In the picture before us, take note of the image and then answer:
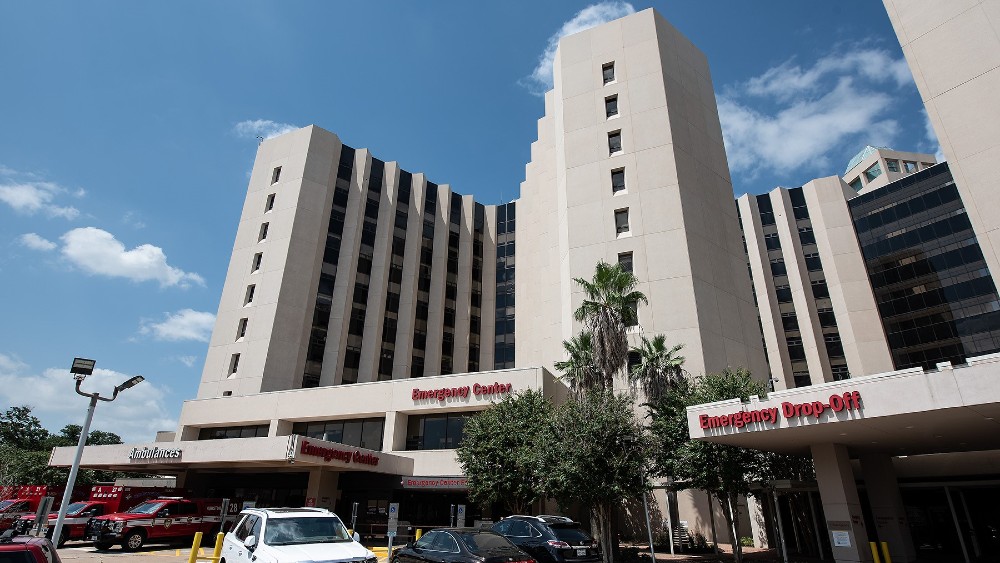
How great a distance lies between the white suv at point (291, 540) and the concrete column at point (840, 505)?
17.7 meters

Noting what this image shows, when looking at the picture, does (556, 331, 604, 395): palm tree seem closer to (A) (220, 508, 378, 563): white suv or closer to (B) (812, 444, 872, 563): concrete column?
(B) (812, 444, 872, 563): concrete column

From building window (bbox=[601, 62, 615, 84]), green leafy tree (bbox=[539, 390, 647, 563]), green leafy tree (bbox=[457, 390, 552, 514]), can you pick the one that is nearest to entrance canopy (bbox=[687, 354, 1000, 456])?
green leafy tree (bbox=[539, 390, 647, 563])

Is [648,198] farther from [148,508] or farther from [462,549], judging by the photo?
[148,508]

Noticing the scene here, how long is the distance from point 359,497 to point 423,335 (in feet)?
93.6

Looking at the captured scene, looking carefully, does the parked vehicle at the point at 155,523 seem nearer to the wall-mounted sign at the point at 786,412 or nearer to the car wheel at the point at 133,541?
the car wheel at the point at 133,541

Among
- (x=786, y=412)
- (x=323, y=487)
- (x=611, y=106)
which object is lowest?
(x=323, y=487)

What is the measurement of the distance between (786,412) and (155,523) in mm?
29095

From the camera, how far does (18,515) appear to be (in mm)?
29234

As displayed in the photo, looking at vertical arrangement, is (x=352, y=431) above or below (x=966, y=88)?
below

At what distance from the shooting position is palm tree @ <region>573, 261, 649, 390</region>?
32.8 metres

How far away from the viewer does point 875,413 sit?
17.4m

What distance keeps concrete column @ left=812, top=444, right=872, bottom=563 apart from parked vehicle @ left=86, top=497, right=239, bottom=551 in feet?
96.3

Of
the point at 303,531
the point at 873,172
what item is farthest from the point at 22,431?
the point at 873,172

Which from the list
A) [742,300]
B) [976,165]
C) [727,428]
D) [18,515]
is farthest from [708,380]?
[18,515]
